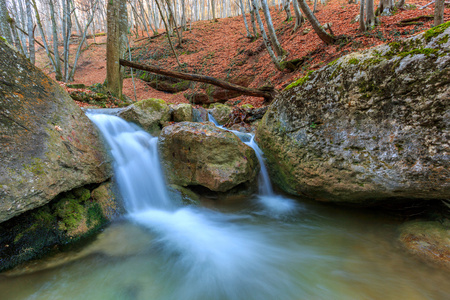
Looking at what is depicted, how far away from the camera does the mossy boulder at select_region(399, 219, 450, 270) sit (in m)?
2.26

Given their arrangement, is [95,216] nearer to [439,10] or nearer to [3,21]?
[3,21]

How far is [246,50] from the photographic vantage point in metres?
15.2

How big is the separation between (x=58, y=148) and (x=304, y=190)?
13.3ft

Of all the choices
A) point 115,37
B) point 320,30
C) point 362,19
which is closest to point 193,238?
point 115,37

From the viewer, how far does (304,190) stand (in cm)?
363

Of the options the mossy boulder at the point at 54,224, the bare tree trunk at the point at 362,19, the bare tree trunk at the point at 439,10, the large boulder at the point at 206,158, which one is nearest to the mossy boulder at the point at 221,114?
the large boulder at the point at 206,158

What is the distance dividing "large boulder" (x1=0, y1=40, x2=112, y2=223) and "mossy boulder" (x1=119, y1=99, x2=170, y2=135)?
247 cm

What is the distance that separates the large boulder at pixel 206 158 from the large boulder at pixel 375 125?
3.14 feet

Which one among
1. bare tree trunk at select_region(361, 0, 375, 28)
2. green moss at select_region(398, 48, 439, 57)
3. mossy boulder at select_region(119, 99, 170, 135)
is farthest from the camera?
bare tree trunk at select_region(361, 0, 375, 28)

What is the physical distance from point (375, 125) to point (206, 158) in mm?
2843

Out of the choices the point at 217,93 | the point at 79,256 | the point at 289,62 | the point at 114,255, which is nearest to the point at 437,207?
the point at 114,255

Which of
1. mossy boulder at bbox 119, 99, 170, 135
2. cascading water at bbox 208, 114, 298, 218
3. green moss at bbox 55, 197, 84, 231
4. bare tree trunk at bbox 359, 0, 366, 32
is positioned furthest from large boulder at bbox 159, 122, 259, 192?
bare tree trunk at bbox 359, 0, 366, 32

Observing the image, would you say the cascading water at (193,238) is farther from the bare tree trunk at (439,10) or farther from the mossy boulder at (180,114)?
the bare tree trunk at (439,10)

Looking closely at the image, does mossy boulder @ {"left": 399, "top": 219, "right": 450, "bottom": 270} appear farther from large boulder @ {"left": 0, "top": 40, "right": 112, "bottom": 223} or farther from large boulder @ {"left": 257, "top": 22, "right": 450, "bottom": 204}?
large boulder @ {"left": 0, "top": 40, "right": 112, "bottom": 223}
